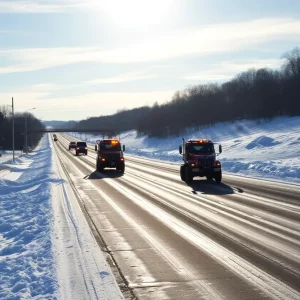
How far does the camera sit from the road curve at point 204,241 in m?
7.98

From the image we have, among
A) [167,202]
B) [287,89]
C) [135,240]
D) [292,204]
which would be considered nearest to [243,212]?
[292,204]

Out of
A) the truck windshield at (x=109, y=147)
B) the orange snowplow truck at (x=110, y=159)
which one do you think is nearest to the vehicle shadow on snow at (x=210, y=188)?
the orange snowplow truck at (x=110, y=159)

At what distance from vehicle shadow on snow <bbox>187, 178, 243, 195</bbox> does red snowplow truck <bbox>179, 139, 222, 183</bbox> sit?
47 centimetres

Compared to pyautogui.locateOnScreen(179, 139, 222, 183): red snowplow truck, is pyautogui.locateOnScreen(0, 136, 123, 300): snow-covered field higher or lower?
lower

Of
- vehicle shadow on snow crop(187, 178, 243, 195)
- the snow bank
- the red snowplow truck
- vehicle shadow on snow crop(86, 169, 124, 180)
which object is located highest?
the red snowplow truck

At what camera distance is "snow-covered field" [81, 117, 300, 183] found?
3434cm

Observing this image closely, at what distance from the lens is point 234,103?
448 ft

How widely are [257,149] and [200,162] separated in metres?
39.9

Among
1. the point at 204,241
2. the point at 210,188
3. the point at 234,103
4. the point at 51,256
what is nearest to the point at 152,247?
the point at 204,241

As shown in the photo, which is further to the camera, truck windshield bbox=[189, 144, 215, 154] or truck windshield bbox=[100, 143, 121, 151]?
truck windshield bbox=[100, 143, 121, 151]

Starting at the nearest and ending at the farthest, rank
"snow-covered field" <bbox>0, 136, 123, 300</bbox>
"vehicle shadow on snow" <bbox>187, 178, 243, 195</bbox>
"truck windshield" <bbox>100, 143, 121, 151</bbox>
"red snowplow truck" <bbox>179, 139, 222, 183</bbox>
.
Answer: "snow-covered field" <bbox>0, 136, 123, 300</bbox>
"vehicle shadow on snow" <bbox>187, 178, 243, 195</bbox>
"red snowplow truck" <bbox>179, 139, 222, 183</bbox>
"truck windshield" <bbox>100, 143, 121, 151</bbox>

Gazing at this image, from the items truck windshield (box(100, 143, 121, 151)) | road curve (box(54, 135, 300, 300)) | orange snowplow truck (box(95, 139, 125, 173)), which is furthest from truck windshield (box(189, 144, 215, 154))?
truck windshield (box(100, 143, 121, 151))

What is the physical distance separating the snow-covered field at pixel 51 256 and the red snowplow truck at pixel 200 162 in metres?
10.9

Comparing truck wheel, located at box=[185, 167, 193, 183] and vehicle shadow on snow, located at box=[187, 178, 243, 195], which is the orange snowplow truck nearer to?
truck wheel, located at box=[185, 167, 193, 183]
